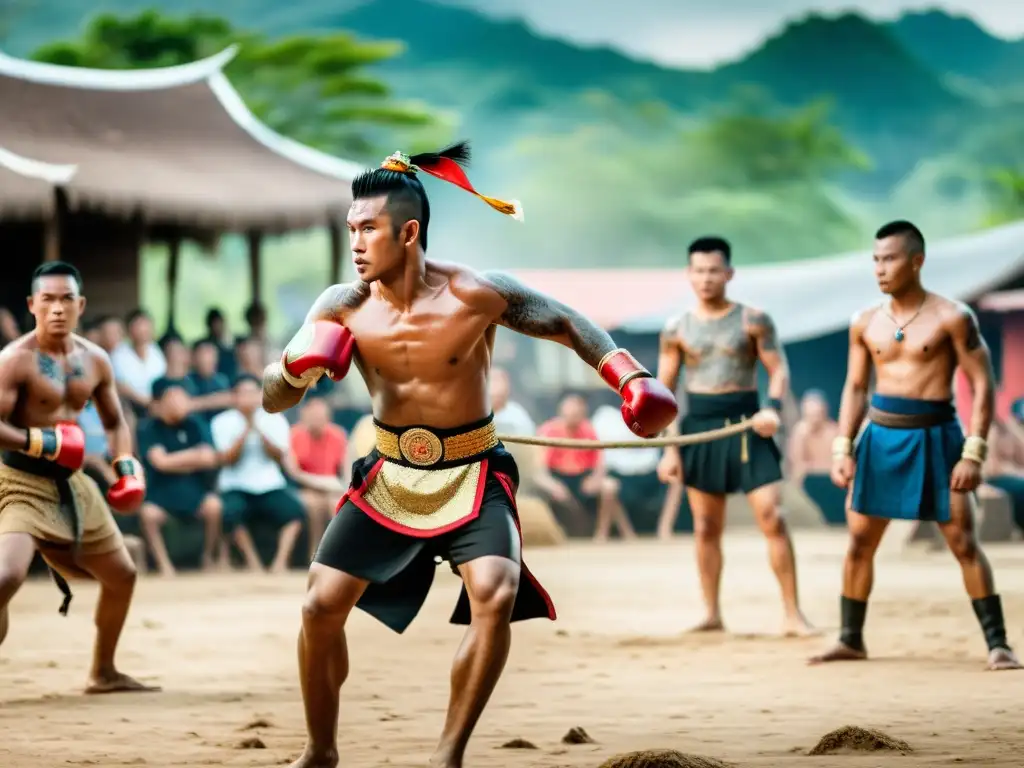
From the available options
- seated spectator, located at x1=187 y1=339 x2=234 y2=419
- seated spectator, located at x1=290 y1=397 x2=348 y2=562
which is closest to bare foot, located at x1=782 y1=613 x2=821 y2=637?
seated spectator, located at x1=290 y1=397 x2=348 y2=562

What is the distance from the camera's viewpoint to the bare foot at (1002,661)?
22.4 ft

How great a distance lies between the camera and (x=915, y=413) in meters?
7.01

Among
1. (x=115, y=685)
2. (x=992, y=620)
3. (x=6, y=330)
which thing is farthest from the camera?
(x=6, y=330)

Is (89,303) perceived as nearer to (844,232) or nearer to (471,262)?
(471,262)

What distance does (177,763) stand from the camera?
492cm

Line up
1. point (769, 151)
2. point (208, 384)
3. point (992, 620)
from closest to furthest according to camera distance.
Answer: point (992, 620)
point (208, 384)
point (769, 151)

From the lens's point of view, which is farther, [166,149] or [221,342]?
[166,149]

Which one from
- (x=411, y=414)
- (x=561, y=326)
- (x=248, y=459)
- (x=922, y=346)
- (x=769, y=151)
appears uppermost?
(x=769, y=151)

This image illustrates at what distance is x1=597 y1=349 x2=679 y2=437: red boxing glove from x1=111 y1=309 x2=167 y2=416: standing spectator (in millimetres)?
7924

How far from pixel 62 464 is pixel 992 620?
377cm

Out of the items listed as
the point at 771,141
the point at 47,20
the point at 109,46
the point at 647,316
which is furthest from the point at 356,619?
the point at 47,20

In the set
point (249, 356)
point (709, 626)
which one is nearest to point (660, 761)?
point (709, 626)

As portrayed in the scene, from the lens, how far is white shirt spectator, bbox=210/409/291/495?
1212cm

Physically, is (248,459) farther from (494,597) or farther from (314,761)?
(494,597)
